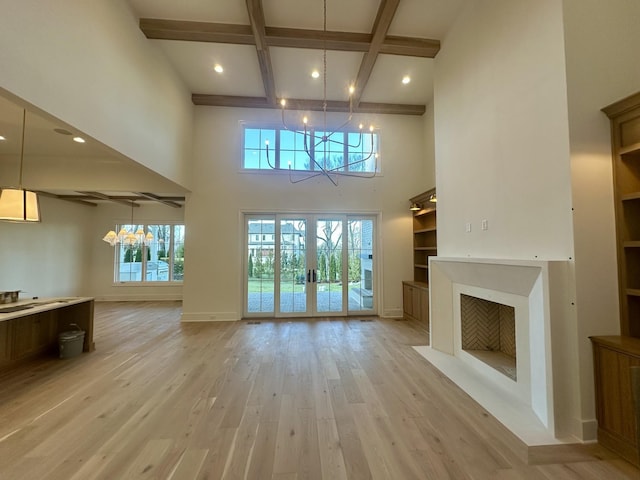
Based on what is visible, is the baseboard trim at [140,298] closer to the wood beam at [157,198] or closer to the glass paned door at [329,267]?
the wood beam at [157,198]

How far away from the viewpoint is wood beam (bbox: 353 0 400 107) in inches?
142

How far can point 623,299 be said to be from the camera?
84.1 inches

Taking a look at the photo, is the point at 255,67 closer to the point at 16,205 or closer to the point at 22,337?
the point at 16,205

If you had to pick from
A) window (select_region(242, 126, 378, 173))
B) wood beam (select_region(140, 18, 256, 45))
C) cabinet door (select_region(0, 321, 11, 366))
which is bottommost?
cabinet door (select_region(0, 321, 11, 366))

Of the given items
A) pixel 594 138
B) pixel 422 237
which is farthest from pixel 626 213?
pixel 422 237

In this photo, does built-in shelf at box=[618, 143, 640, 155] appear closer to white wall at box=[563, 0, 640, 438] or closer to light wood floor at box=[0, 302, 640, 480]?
white wall at box=[563, 0, 640, 438]

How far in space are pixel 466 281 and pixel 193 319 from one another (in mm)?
5202

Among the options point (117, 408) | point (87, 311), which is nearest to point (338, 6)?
point (117, 408)

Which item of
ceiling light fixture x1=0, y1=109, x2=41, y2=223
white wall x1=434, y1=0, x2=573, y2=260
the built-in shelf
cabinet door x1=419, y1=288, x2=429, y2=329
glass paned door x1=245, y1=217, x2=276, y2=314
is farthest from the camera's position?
glass paned door x1=245, y1=217, x2=276, y2=314

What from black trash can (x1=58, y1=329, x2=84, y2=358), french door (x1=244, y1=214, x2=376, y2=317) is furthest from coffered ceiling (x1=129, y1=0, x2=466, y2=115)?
black trash can (x1=58, y1=329, x2=84, y2=358)

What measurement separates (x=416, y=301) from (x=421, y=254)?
1174mm

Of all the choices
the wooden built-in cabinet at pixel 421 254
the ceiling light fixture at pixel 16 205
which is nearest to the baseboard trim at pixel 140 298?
the ceiling light fixture at pixel 16 205

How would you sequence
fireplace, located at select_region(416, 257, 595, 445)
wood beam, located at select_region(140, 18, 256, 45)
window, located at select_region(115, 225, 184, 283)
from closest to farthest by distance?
fireplace, located at select_region(416, 257, 595, 445) → wood beam, located at select_region(140, 18, 256, 45) → window, located at select_region(115, 225, 184, 283)

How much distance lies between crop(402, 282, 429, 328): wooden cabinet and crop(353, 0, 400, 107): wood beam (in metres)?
4.06
